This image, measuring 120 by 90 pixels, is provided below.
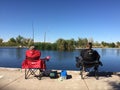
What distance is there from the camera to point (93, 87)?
216 inches

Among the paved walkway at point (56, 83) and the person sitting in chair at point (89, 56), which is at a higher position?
the person sitting in chair at point (89, 56)

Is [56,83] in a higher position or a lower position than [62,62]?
higher

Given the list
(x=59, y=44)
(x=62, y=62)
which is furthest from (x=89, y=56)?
(x=59, y=44)

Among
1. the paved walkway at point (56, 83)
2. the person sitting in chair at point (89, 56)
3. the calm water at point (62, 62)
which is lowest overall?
the calm water at point (62, 62)

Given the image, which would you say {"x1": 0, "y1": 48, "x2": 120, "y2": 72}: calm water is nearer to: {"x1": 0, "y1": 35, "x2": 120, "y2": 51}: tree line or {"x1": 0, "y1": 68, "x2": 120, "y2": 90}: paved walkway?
{"x1": 0, "y1": 35, "x2": 120, "y2": 51}: tree line

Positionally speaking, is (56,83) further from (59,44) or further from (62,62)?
(59,44)

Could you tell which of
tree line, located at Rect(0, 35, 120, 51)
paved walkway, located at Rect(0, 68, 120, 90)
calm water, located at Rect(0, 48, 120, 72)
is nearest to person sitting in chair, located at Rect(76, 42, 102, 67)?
paved walkway, located at Rect(0, 68, 120, 90)

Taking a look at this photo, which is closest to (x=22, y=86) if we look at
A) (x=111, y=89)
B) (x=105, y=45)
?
(x=111, y=89)

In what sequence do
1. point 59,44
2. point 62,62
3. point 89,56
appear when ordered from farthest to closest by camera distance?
point 59,44 < point 62,62 < point 89,56

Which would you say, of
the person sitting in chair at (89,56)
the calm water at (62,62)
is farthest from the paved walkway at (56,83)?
the calm water at (62,62)

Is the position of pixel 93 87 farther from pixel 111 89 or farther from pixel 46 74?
pixel 46 74

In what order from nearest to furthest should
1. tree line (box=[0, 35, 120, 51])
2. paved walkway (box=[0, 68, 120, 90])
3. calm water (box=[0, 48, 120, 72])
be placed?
paved walkway (box=[0, 68, 120, 90]), calm water (box=[0, 48, 120, 72]), tree line (box=[0, 35, 120, 51])

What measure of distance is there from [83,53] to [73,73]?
40.5 inches

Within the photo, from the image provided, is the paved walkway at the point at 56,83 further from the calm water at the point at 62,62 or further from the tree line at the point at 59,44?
the calm water at the point at 62,62
